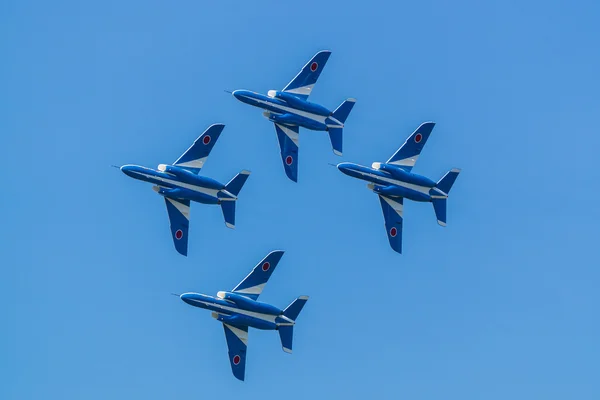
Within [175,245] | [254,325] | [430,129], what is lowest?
[254,325]

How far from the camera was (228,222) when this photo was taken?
12888 centimetres

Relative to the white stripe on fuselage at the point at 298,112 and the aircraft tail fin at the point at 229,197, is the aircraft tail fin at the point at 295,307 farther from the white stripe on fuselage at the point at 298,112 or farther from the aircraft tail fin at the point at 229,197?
the white stripe on fuselage at the point at 298,112

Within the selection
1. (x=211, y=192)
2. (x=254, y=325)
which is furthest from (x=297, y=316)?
(x=211, y=192)

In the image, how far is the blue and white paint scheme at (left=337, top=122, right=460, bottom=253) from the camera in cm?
13000

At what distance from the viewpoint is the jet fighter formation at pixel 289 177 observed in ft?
419

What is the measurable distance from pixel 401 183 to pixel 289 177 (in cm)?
991

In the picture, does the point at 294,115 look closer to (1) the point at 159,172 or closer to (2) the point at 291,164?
(2) the point at 291,164

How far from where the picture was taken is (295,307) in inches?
4946

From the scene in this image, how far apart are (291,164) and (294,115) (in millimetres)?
4444

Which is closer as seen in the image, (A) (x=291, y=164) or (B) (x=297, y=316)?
(B) (x=297, y=316)

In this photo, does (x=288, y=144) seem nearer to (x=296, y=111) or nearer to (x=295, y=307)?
(x=296, y=111)

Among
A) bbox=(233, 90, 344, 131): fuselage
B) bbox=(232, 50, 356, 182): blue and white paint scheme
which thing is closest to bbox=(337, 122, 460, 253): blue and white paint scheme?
bbox=(232, 50, 356, 182): blue and white paint scheme

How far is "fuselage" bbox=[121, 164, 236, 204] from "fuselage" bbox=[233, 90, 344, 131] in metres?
8.33

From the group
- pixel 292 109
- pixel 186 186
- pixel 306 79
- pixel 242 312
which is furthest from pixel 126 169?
pixel 306 79
